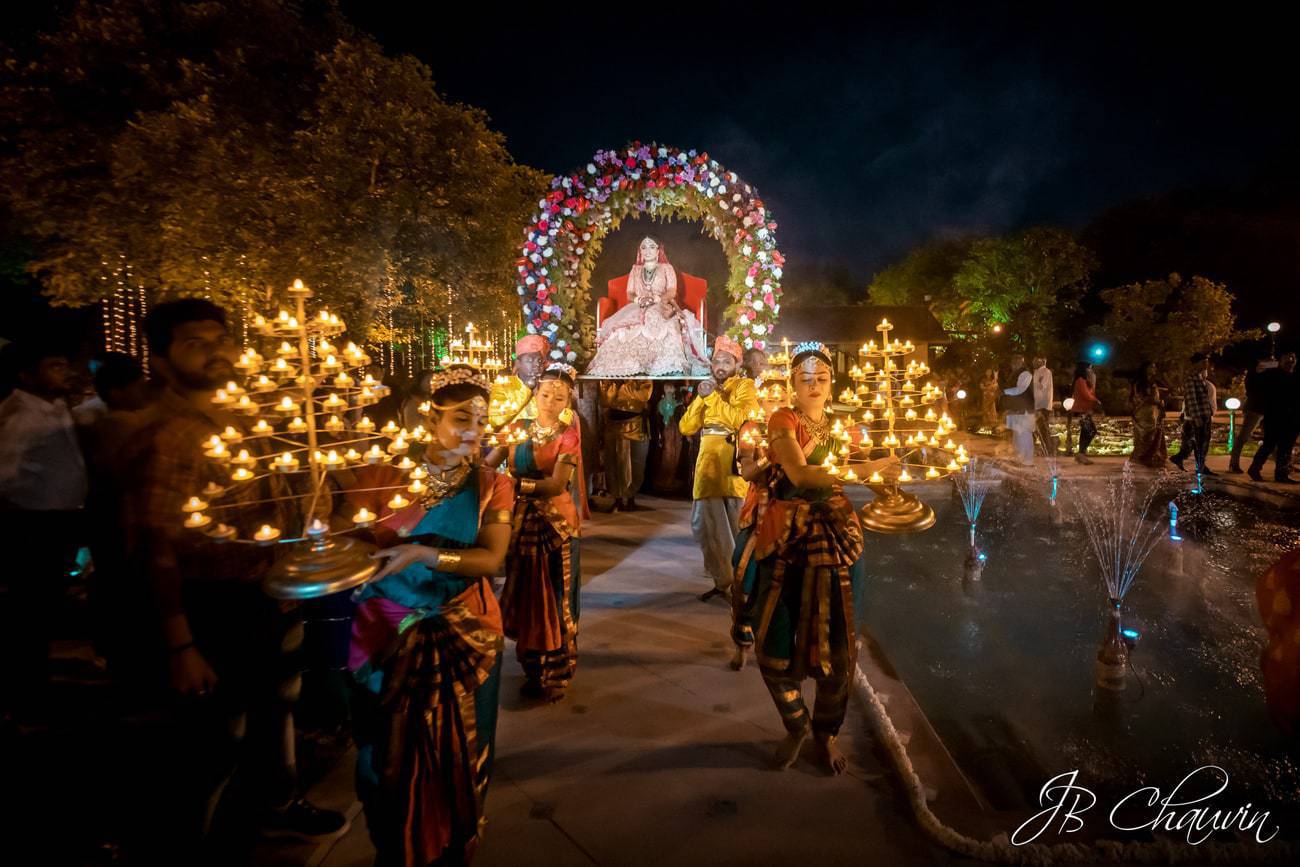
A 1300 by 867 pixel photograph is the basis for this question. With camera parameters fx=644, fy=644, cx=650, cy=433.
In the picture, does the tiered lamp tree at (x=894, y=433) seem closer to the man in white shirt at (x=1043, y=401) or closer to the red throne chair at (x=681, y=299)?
the red throne chair at (x=681, y=299)

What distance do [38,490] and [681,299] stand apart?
745cm

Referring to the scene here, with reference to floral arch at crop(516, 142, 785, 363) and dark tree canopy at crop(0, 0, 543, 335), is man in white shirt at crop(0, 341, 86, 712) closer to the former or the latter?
dark tree canopy at crop(0, 0, 543, 335)

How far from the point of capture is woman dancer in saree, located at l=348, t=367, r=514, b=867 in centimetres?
233

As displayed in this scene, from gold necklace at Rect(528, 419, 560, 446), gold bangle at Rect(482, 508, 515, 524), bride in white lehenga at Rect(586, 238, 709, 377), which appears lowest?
gold bangle at Rect(482, 508, 515, 524)

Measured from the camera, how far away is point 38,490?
4867 millimetres

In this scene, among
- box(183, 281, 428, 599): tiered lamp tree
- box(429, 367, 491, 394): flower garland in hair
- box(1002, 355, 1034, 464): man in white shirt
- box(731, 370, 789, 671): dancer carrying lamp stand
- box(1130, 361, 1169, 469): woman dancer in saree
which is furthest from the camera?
box(1002, 355, 1034, 464): man in white shirt

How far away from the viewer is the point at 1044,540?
29.1 feet

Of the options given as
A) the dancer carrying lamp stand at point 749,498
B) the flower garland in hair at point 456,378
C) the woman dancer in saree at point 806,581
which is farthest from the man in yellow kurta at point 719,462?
the flower garland in hair at point 456,378

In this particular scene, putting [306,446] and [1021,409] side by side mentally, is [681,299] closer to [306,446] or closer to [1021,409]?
[306,446]

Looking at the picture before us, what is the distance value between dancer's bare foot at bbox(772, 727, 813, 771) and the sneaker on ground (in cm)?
218

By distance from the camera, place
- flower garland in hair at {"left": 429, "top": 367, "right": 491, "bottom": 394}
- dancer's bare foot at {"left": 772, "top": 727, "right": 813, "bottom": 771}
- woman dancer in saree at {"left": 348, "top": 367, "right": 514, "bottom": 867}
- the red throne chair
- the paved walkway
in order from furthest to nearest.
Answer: the red throne chair
dancer's bare foot at {"left": 772, "top": 727, "right": 813, "bottom": 771}
the paved walkway
flower garland in hair at {"left": 429, "top": 367, "right": 491, "bottom": 394}
woman dancer in saree at {"left": 348, "top": 367, "right": 514, "bottom": 867}

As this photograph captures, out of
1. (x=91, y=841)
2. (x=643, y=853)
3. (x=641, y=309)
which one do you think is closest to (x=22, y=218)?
(x=641, y=309)

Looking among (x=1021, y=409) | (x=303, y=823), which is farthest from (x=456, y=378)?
(x=1021, y=409)

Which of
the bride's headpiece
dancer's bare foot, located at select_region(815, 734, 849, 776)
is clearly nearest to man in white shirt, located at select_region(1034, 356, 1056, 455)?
the bride's headpiece
